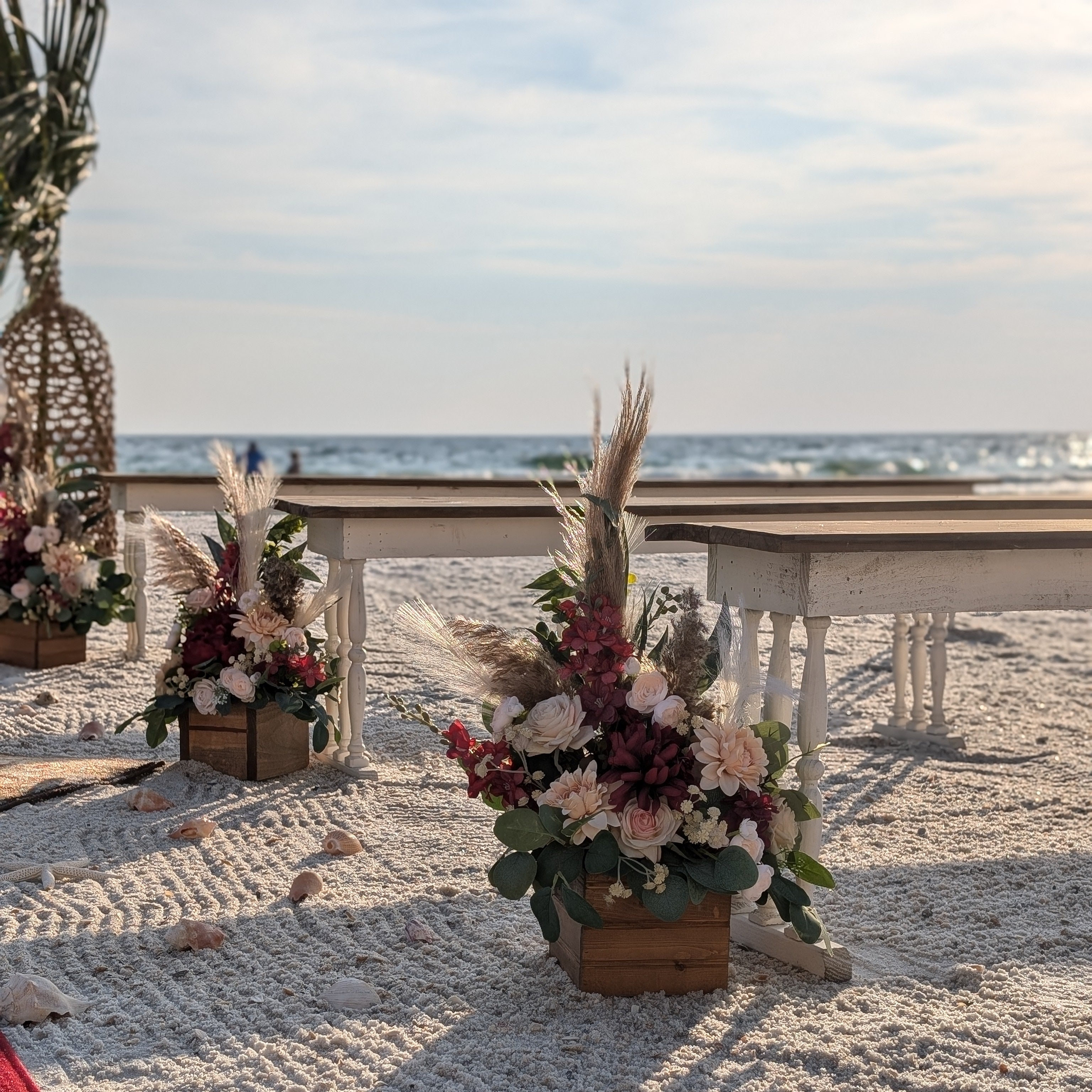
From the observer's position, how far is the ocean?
3419 centimetres

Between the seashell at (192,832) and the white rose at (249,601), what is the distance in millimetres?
853

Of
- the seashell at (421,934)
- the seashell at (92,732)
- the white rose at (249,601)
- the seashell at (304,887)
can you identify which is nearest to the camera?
the seashell at (421,934)

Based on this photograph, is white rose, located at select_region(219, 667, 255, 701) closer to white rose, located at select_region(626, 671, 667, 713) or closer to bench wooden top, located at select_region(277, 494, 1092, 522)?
bench wooden top, located at select_region(277, 494, 1092, 522)

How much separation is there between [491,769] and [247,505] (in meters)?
2.01

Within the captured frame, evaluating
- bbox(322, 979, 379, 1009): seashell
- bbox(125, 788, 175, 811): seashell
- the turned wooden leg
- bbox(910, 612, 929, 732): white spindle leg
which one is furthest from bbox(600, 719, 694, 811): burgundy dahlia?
the turned wooden leg

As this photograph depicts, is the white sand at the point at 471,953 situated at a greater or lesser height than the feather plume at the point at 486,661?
lesser

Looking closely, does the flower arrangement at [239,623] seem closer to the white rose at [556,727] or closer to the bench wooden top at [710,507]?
the bench wooden top at [710,507]

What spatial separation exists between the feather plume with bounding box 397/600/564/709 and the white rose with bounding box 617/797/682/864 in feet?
1.02

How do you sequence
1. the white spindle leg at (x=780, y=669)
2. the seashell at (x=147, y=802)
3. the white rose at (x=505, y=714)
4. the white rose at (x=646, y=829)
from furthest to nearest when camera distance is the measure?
the seashell at (x=147, y=802) → the white spindle leg at (x=780, y=669) → the white rose at (x=505, y=714) → the white rose at (x=646, y=829)

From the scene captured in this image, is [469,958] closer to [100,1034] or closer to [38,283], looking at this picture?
[100,1034]

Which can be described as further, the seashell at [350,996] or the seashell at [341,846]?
the seashell at [341,846]

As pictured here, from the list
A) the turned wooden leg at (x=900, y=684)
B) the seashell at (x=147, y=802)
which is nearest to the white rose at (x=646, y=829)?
the seashell at (x=147, y=802)

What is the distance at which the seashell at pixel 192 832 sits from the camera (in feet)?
12.5

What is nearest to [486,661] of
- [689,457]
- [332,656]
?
[332,656]
